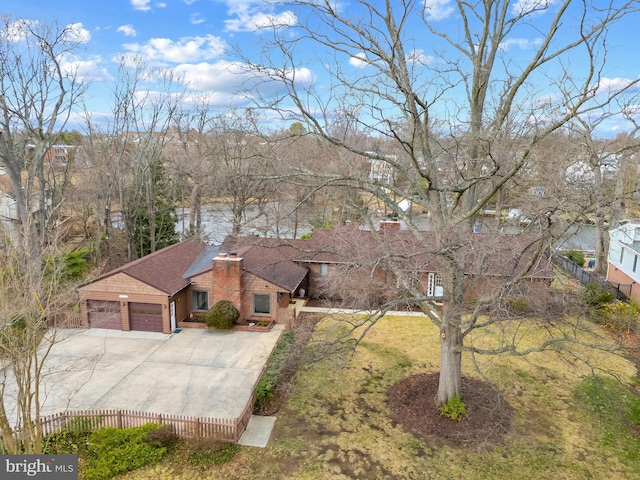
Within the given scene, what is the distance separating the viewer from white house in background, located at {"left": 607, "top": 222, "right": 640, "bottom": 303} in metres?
22.4

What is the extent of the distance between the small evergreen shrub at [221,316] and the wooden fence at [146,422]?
297 inches

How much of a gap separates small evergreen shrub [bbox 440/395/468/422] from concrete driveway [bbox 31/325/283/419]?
20.2 ft

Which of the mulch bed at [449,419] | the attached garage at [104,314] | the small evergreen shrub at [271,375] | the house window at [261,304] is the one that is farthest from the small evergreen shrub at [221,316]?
the mulch bed at [449,419]

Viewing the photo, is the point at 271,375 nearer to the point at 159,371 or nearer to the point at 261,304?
the point at 159,371

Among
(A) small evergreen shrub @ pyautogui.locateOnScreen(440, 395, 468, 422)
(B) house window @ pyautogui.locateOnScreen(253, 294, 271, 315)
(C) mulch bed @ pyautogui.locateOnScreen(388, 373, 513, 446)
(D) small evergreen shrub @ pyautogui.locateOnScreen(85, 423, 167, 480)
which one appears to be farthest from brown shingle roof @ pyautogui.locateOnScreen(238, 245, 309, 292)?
(A) small evergreen shrub @ pyautogui.locateOnScreen(440, 395, 468, 422)

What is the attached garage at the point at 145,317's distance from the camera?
61.8 ft

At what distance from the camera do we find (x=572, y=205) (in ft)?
33.6

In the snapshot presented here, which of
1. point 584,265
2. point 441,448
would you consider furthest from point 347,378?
point 584,265

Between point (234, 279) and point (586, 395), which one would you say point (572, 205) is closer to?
point (586, 395)

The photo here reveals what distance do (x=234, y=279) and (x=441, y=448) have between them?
11920 mm

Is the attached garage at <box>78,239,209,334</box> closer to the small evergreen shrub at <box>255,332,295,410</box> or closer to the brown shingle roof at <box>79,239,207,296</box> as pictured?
the brown shingle roof at <box>79,239,207,296</box>

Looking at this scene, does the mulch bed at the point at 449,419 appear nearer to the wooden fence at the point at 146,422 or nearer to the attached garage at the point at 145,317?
the wooden fence at the point at 146,422

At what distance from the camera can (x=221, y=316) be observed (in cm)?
1895

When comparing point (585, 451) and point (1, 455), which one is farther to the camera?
point (585, 451)
